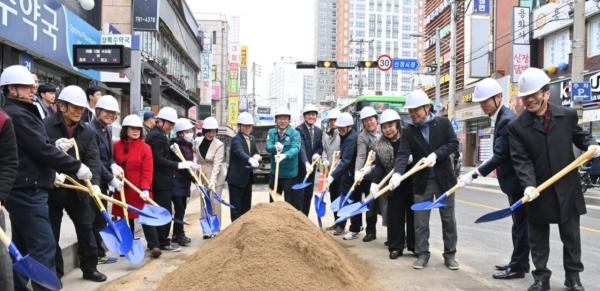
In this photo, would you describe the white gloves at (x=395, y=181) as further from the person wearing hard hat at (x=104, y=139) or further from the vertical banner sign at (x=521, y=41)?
the vertical banner sign at (x=521, y=41)

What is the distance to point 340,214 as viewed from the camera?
6848mm

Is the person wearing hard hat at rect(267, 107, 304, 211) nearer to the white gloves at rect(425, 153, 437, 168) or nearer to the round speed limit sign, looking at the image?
the white gloves at rect(425, 153, 437, 168)

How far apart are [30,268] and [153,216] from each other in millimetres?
2315

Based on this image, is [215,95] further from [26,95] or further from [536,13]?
[26,95]

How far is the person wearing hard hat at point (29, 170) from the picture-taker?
3.90 meters

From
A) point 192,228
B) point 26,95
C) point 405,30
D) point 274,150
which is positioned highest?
point 405,30

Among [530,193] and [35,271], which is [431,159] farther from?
[35,271]

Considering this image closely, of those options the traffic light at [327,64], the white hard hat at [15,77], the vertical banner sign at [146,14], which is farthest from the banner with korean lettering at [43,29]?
the traffic light at [327,64]

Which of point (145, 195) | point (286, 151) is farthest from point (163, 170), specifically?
point (286, 151)

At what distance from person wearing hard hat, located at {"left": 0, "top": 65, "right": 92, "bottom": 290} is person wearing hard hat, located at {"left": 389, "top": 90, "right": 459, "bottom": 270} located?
10.9 feet

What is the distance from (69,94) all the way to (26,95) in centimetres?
60

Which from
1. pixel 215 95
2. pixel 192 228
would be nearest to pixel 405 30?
pixel 215 95

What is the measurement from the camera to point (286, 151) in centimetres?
732

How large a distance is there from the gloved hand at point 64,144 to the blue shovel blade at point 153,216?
0.97m
